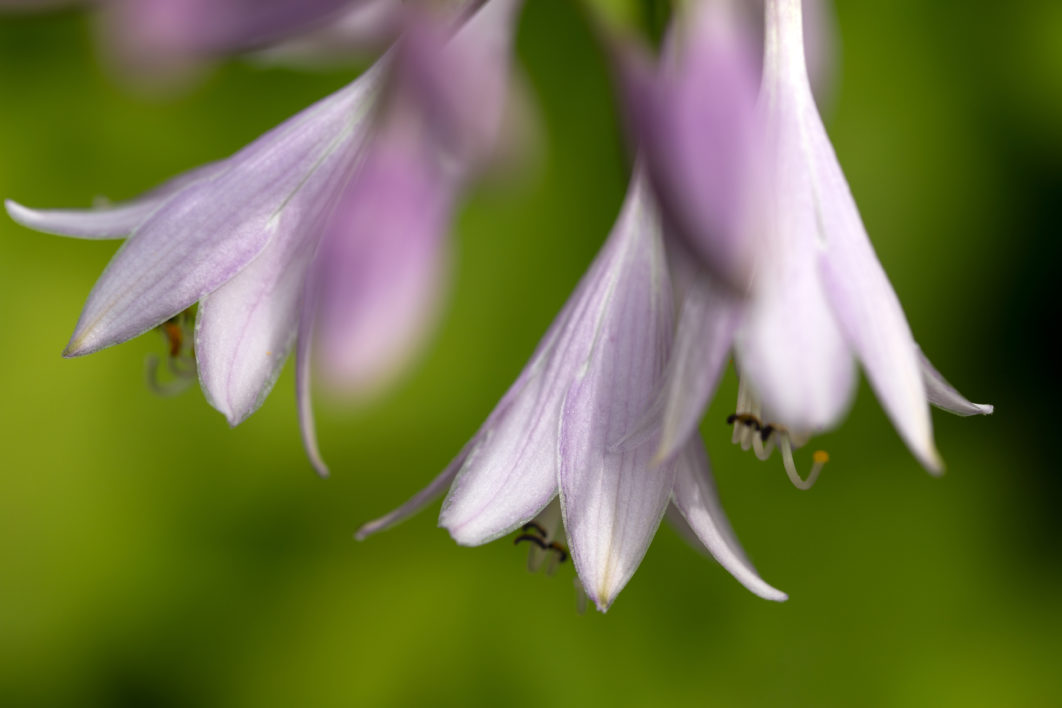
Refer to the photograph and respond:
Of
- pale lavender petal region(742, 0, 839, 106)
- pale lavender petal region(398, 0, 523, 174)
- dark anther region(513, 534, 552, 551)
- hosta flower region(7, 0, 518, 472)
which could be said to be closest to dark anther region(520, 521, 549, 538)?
dark anther region(513, 534, 552, 551)

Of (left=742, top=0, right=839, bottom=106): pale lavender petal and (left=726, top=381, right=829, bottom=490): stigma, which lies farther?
(left=742, top=0, right=839, bottom=106): pale lavender petal

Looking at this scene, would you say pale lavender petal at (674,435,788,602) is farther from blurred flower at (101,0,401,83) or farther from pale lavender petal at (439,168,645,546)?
blurred flower at (101,0,401,83)

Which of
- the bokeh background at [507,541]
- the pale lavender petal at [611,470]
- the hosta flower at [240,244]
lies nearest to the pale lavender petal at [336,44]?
the hosta flower at [240,244]

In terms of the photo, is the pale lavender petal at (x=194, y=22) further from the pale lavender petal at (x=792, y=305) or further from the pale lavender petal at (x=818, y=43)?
the pale lavender petal at (x=818, y=43)

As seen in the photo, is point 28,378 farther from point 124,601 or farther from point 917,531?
point 917,531

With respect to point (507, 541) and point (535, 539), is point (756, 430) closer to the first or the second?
point (535, 539)

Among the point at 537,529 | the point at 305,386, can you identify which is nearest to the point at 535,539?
the point at 537,529
